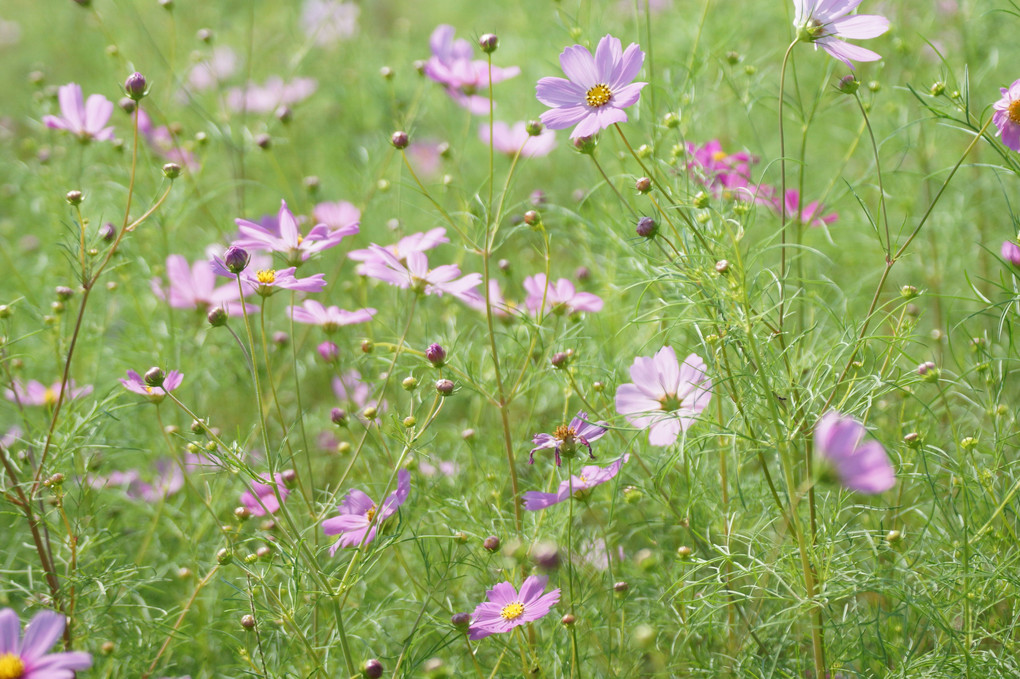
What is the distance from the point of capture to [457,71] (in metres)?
1.45

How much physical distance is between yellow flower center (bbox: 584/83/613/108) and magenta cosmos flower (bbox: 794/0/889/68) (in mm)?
237

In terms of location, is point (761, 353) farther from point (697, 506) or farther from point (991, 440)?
point (991, 440)

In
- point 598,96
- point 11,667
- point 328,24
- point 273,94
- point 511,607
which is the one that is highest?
point 598,96

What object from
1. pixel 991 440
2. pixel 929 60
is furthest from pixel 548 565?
pixel 929 60

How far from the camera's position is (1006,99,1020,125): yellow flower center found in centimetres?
92

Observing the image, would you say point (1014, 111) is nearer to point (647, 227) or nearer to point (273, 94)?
point (647, 227)

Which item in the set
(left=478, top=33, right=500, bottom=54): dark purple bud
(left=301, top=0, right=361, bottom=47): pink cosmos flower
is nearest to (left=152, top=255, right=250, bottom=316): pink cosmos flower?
(left=478, top=33, right=500, bottom=54): dark purple bud

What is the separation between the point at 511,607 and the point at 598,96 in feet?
2.13

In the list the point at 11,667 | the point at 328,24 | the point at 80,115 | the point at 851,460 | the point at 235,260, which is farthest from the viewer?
the point at 328,24

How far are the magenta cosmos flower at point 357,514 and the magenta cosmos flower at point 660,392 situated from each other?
294 mm

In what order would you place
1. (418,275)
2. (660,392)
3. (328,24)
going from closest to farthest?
(660,392), (418,275), (328,24)

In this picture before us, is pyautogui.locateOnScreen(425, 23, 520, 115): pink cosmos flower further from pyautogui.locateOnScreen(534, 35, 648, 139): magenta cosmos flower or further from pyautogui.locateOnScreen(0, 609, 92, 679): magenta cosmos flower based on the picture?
pyautogui.locateOnScreen(0, 609, 92, 679): magenta cosmos flower

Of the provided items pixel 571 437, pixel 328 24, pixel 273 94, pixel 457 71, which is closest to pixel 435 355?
pixel 571 437

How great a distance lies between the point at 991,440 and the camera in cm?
115
